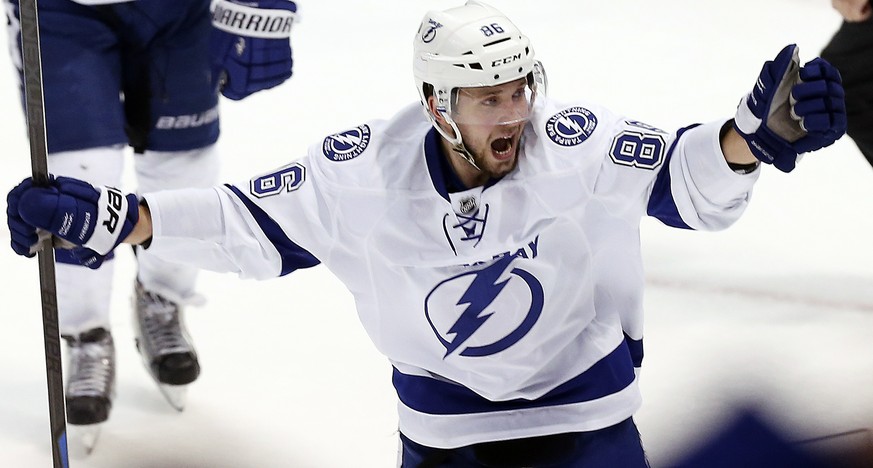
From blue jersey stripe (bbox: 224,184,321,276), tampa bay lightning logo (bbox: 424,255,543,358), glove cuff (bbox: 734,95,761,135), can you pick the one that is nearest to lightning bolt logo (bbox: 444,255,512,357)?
tampa bay lightning logo (bbox: 424,255,543,358)

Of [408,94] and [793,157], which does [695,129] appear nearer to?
[793,157]

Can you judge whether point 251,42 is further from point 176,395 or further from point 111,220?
point 111,220

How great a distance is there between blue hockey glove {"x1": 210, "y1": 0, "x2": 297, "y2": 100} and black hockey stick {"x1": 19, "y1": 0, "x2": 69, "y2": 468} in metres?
0.92

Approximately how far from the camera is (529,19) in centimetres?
546

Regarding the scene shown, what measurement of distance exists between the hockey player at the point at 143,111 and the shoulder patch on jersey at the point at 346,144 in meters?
0.82

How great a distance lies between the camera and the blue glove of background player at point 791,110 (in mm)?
1653

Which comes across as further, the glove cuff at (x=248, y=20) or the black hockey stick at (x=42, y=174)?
the glove cuff at (x=248, y=20)

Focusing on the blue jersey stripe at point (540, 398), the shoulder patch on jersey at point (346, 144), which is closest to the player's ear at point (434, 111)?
the shoulder patch on jersey at point (346, 144)

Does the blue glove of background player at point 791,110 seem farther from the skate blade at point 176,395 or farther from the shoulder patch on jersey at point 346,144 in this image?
the skate blade at point 176,395

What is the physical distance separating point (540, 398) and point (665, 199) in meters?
0.38

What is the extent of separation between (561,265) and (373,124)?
1.15ft

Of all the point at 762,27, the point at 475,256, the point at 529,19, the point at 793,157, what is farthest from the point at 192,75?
the point at 762,27

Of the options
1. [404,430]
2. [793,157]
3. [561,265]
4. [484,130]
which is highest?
[793,157]

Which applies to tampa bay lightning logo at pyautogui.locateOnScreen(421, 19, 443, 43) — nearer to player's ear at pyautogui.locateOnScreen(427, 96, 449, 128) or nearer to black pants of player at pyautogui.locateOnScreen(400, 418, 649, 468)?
player's ear at pyautogui.locateOnScreen(427, 96, 449, 128)
